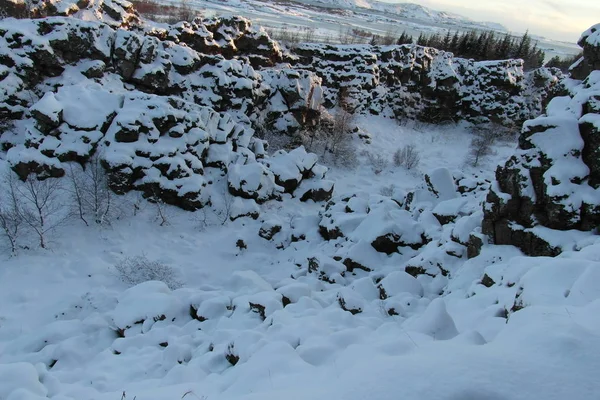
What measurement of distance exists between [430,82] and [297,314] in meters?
41.5

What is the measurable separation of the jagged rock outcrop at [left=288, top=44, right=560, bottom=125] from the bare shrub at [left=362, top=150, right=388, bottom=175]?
385 inches

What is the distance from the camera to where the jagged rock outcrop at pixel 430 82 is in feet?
137

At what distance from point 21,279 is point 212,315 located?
872 centimetres

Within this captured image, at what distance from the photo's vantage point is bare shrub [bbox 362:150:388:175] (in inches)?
1238

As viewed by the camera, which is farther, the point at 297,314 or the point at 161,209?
the point at 161,209

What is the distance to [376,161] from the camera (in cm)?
3228

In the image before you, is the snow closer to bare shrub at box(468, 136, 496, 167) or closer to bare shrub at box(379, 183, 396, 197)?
bare shrub at box(379, 183, 396, 197)

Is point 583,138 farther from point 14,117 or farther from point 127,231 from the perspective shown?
point 14,117

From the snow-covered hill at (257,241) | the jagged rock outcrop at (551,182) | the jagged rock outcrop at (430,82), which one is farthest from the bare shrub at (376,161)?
the jagged rock outcrop at (551,182)

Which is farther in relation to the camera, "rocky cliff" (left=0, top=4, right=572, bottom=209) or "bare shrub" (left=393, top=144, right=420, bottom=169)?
Answer: "bare shrub" (left=393, top=144, right=420, bottom=169)

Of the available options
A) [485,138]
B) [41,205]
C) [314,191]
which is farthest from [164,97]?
[485,138]

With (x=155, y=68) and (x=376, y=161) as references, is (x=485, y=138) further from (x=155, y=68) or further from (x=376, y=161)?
(x=155, y=68)

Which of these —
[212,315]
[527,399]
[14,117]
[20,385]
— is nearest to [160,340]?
[212,315]

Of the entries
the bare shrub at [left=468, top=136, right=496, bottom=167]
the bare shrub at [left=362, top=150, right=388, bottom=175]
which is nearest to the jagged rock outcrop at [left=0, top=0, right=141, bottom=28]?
the bare shrub at [left=362, top=150, right=388, bottom=175]
